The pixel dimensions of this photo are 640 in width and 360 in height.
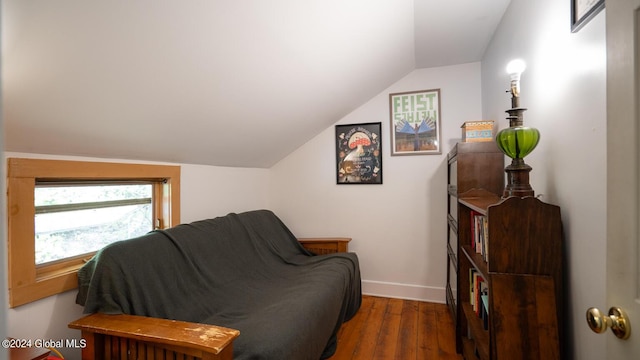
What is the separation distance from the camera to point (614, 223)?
A: 2.24ft

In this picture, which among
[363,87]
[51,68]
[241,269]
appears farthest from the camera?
[363,87]

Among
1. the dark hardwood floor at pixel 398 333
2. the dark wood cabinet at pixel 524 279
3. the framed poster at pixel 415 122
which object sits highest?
the framed poster at pixel 415 122

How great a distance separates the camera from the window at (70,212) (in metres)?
1.23

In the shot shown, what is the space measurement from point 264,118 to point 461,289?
1.87 m

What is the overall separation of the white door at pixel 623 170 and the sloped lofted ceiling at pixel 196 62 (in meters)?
1.13

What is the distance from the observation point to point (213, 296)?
1.74 m

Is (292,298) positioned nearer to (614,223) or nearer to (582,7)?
(614,223)

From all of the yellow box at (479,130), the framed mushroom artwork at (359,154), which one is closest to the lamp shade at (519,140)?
the yellow box at (479,130)

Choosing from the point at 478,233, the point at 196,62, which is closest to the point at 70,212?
the point at 196,62

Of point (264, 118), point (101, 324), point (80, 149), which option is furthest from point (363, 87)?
point (101, 324)

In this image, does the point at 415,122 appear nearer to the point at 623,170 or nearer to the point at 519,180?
the point at 519,180

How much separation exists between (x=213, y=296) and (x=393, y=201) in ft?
6.26

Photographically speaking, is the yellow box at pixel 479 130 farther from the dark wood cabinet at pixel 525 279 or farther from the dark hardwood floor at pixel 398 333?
the dark hardwood floor at pixel 398 333

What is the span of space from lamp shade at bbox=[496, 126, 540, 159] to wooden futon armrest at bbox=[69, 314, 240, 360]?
139cm
